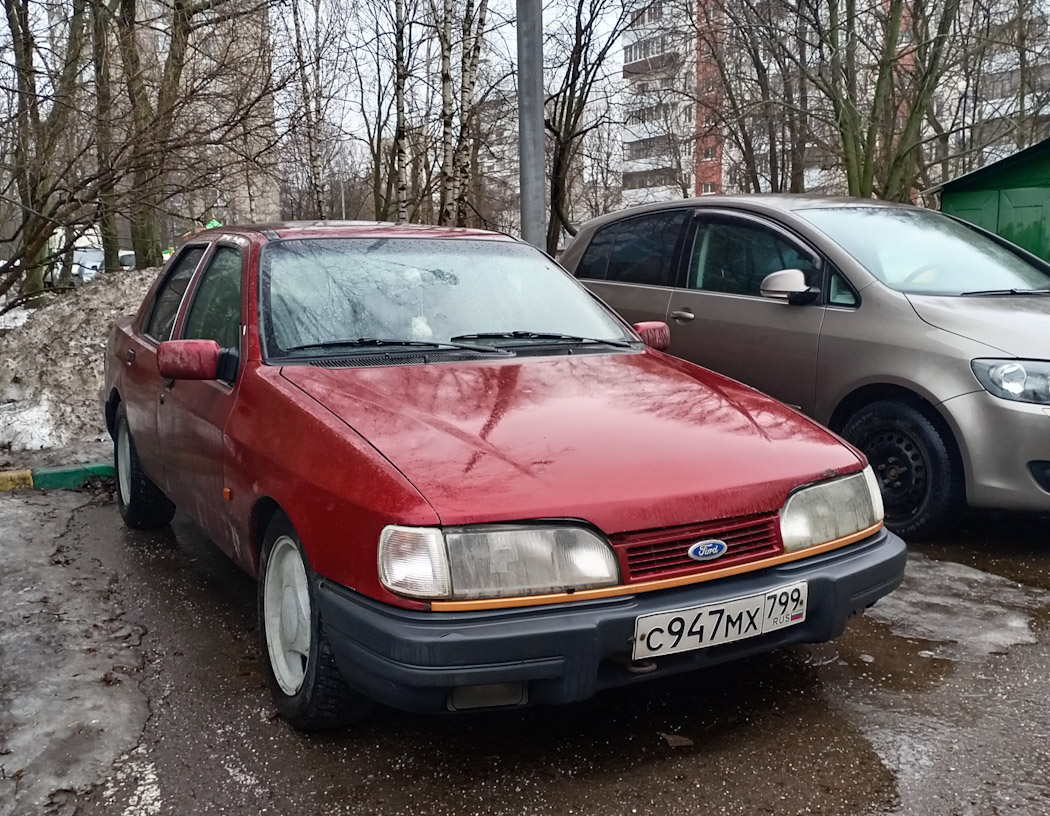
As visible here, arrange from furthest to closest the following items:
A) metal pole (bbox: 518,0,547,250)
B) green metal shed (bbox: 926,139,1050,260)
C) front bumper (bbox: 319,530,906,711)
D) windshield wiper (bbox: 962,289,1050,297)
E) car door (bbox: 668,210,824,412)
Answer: green metal shed (bbox: 926,139,1050,260) < metal pole (bbox: 518,0,547,250) < car door (bbox: 668,210,824,412) < windshield wiper (bbox: 962,289,1050,297) < front bumper (bbox: 319,530,906,711)

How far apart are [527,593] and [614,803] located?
61 centimetres

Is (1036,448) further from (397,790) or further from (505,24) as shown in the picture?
(505,24)

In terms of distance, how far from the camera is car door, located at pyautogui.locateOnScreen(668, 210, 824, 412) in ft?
16.6

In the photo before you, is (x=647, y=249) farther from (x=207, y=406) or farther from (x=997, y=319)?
(x=207, y=406)

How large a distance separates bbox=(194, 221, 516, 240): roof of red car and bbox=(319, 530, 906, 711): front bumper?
1809 millimetres

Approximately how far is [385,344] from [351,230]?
799mm

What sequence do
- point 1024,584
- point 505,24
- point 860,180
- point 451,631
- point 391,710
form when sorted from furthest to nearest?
point 860,180, point 505,24, point 1024,584, point 391,710, point 451,631

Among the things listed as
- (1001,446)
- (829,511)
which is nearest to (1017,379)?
(1001,446)

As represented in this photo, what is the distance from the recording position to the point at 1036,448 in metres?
4.08

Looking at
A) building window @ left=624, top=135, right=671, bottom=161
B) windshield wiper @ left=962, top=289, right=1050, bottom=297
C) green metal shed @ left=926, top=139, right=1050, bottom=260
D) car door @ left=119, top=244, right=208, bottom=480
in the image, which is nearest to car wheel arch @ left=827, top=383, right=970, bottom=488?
windshield wiper @ left=962, top=289, right=1050, bottom=297

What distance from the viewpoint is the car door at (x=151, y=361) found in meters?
4.27

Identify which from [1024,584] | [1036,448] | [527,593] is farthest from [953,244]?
[527,593]

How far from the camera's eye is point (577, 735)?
2.80 metres

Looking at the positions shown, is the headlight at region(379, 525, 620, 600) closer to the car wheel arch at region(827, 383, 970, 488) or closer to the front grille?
the front grille
